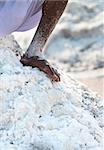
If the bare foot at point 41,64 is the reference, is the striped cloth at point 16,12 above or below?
above

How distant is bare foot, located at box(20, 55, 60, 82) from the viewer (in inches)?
117

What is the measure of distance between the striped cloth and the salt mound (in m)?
0.12

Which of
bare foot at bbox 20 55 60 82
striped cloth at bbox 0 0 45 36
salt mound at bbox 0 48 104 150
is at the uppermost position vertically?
striped cloth at bbox 0 0 45 36

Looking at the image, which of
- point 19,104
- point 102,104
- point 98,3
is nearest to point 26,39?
point 98,3

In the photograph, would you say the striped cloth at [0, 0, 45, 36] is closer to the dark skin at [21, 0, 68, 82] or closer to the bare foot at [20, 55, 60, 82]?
the dark skin at [21, 0, 68, 82]

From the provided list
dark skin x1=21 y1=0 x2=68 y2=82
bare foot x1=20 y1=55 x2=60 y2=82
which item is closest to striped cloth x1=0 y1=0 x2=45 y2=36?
dark skin x1=21 y1=0 x2=68 y2=82

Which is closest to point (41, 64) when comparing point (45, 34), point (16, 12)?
point (45, 34)

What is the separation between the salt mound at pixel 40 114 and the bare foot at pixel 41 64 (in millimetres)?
24

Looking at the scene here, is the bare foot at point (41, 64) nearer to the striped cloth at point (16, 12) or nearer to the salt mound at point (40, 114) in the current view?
the salt mound at point (40, 114)

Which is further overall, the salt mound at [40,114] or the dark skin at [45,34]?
the dark skin at [45,34]

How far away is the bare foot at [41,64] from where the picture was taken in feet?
9.71

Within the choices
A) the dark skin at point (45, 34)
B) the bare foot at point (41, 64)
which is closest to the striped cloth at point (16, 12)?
the dark skin at point (45, 34)

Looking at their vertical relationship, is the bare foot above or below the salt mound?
above

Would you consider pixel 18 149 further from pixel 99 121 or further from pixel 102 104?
pixel 102 104
